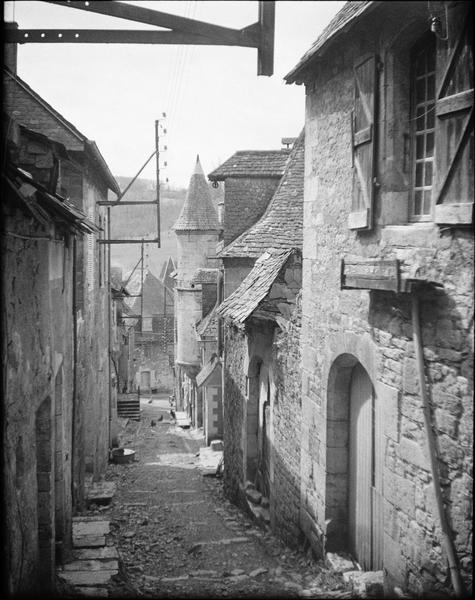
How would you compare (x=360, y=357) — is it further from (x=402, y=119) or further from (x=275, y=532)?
(x=275, y=532)

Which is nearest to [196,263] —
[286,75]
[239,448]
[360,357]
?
[239,448]

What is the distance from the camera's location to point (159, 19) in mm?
4312

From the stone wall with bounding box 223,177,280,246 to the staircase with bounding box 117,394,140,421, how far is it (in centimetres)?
1458

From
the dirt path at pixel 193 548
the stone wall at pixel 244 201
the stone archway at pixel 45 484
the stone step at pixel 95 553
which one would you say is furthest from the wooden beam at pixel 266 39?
the stone wall at pixel 244 201

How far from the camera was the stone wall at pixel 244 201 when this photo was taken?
1585cm

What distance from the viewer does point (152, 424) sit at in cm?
2762

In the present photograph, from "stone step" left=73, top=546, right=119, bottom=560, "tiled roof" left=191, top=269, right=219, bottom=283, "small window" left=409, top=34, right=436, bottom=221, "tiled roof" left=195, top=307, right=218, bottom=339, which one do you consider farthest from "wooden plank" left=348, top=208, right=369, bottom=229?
"tiled roof" left=191, top=269, right=219, bottom=283

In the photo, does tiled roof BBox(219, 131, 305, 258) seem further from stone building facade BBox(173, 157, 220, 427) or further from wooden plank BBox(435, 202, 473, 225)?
stone building facade BBox(173, 157, 220, 427)

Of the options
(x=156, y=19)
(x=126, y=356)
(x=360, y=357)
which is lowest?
(x=126, y=356)

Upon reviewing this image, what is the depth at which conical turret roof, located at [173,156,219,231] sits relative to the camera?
25.0 metres

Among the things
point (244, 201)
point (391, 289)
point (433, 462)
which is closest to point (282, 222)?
point (244, 201)

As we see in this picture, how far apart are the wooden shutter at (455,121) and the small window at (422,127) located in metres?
0.59

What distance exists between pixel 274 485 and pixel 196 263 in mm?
16225

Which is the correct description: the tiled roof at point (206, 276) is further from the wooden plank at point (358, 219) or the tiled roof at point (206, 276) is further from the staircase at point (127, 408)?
the wooden plank at point (358, 219)
